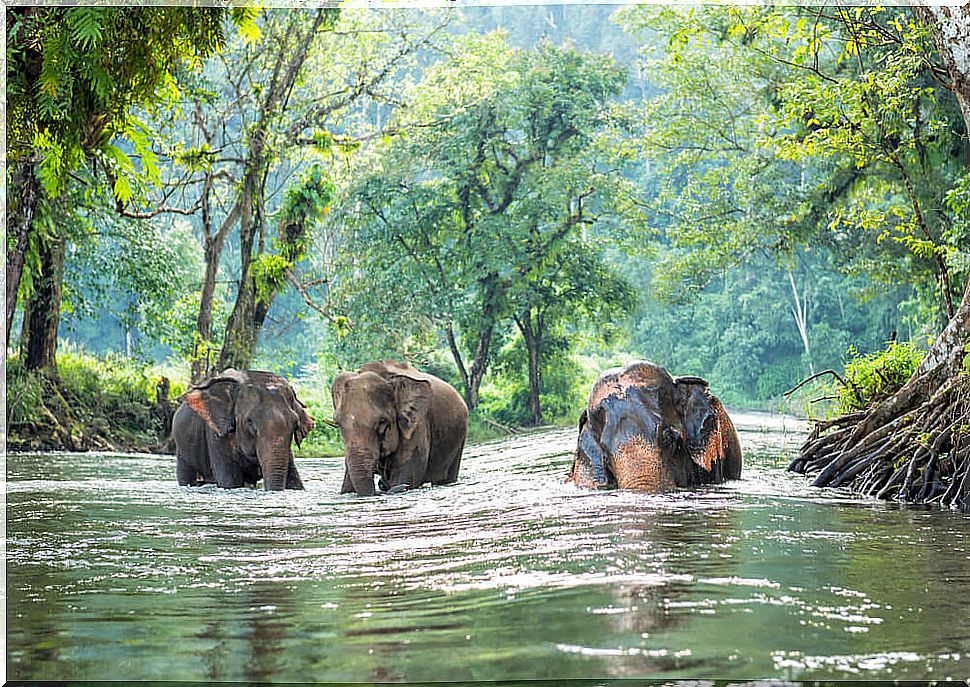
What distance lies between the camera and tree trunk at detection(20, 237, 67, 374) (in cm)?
2259

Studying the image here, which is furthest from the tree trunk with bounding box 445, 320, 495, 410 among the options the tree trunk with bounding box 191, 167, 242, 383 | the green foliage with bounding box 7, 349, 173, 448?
the tree trunk with bounding box 191, 167, 242, 383

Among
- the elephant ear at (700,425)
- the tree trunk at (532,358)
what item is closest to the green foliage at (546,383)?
the tree trunk at (532,358)

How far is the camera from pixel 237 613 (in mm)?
4734

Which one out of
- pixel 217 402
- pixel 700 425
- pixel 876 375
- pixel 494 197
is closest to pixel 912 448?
pixel 700 425

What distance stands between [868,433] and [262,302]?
15.9 metres

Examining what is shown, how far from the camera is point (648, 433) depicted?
33.7 ft

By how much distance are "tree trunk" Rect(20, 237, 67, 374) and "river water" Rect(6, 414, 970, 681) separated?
41.3ft

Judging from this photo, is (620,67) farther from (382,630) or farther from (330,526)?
(382,630)

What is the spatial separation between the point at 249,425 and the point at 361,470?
164 cm

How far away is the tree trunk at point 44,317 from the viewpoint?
890 inches

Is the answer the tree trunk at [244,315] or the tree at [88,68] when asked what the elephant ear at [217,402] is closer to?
the tree at [88,68]

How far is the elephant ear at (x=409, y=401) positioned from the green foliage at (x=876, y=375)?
4807 mm

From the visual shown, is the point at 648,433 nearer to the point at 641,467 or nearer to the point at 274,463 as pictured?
the point at 641,467

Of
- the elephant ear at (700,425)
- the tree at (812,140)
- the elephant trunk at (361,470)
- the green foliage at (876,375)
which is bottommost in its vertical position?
the elephant trunk at (361,470)
